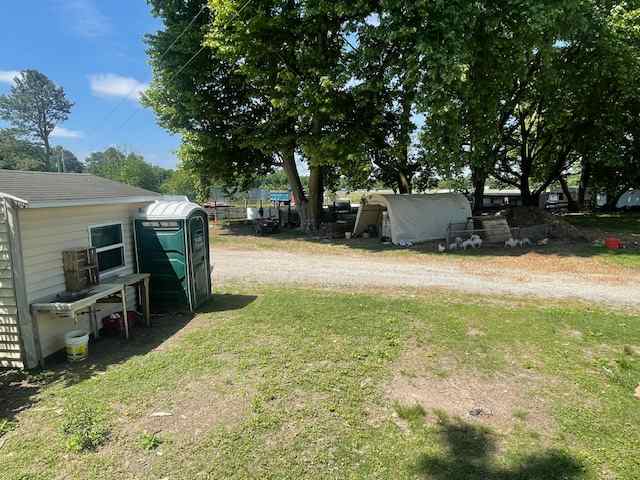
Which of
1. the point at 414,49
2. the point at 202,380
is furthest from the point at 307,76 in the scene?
the point at 202,380

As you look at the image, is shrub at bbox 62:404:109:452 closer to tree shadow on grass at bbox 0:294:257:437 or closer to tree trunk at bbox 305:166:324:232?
tree shadow on grass at bbox 0:294:257:437

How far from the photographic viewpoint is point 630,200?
33.8 metres

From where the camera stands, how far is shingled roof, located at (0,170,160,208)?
5.37 meters

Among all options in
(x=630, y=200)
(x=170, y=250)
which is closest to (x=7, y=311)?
(x=170, y=250)

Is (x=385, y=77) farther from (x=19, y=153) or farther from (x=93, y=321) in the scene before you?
(x=19, y=153)

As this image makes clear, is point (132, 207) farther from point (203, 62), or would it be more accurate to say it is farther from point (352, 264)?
point (203, 62)

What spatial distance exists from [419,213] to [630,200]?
28609 mm

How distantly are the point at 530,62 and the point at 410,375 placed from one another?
17.8 meters

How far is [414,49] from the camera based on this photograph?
13.1 metres

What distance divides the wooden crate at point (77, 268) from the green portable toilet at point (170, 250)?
4.71 feet

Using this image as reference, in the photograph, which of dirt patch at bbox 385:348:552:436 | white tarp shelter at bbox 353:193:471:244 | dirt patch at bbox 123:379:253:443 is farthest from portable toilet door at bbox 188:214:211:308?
white tarp shelter at bbox 353:193:471:244

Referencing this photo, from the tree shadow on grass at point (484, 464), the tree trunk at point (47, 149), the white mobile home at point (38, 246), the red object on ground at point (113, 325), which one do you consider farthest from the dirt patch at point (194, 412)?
the tree trunk at point (47, 149)

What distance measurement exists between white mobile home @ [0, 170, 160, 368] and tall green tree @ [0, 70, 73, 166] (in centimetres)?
9039

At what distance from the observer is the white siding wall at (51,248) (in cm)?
545
